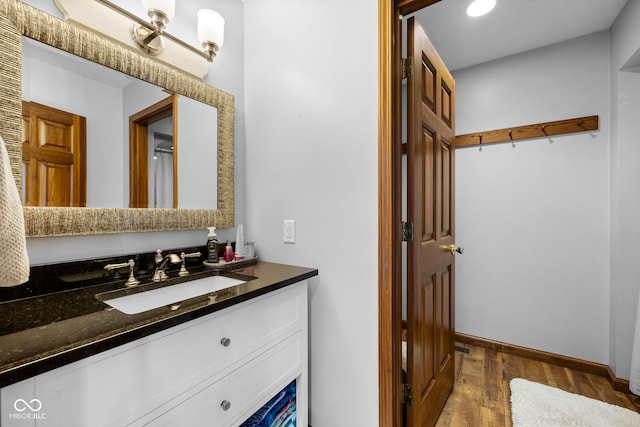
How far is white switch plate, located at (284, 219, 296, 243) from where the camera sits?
4.88 feet

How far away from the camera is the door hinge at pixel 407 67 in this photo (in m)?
1.26

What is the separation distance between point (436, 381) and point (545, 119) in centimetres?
216

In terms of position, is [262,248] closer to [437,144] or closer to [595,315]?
[437,144]

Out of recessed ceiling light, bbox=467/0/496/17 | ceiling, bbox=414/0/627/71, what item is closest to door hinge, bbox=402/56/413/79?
ceiling, bbox=414/0/627/71

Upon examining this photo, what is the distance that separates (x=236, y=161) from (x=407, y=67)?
1034 mm

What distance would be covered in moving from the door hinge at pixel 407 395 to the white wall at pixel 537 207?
159 centimetres

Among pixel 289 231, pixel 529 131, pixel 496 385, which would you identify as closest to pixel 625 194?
pixel 529 131

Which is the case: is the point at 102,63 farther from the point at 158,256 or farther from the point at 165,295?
the point at 165,295

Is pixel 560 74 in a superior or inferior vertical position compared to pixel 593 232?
superior

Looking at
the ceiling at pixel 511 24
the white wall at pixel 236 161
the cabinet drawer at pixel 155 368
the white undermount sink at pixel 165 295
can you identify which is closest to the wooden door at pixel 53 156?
the white wall at pixel 236 161

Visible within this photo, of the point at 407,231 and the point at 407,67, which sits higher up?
the point at 407,67

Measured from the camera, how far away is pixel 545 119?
2223mm

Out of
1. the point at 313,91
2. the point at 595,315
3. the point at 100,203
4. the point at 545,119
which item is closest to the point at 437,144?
the point at 313,91

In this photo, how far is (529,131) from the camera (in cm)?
226
